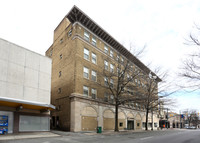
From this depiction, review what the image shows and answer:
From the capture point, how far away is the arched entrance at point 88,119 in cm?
2618

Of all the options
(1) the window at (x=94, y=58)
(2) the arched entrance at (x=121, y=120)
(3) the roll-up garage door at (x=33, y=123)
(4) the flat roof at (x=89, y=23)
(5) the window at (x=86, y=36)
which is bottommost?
(2) the arched entrance at (x=121, y=120)

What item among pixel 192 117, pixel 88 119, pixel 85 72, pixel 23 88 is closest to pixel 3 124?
pixel 23 88

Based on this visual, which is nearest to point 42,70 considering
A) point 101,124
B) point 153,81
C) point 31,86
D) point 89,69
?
point 31,86

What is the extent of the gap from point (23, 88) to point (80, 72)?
9333 millimetres

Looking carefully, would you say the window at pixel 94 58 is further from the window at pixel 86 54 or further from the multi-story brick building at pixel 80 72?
the window at pixel 86 54

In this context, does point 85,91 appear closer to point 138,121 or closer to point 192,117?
point 138,121

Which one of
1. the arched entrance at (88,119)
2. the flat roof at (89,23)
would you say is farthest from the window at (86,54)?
the arched entrance at (88,119)

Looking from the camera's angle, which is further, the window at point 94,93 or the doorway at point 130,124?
the doorway at point 130,124

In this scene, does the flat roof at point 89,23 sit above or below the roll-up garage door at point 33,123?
above

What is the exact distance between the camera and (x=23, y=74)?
809 inches

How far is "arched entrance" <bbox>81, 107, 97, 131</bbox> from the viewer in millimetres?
26178

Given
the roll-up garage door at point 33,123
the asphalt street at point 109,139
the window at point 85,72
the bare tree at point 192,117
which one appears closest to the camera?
the asphalt street at point 109,139

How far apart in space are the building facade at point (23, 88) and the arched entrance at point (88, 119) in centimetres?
553

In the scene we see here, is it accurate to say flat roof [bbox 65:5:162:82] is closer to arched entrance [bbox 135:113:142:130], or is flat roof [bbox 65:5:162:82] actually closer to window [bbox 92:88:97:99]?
window [bbox 92:88:97:99]
